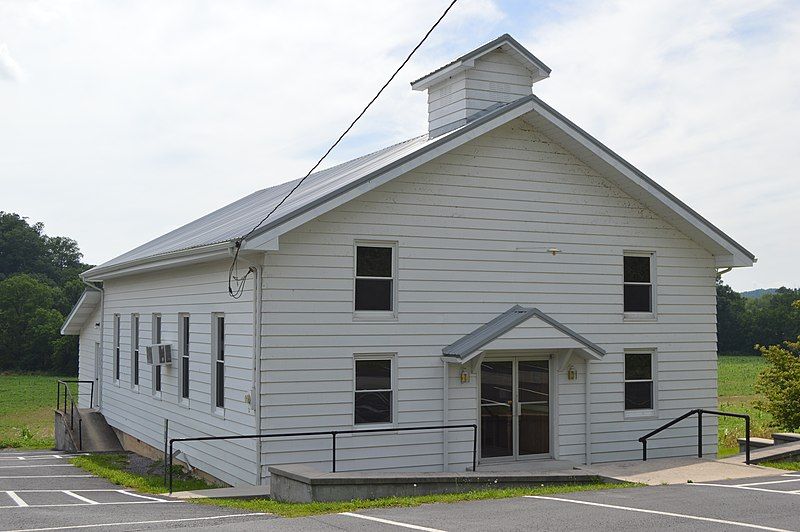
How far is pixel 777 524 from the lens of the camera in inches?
435

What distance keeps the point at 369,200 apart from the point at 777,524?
8517mm

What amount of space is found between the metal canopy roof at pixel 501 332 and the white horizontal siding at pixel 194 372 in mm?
3707

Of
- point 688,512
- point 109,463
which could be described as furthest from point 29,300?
point 688,512

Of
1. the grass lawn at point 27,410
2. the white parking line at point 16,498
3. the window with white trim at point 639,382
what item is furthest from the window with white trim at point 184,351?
the grass lawn at point 27,410

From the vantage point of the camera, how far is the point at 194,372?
18.7 meters

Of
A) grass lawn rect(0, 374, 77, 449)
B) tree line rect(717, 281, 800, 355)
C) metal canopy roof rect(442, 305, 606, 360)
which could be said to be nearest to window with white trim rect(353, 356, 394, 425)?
metal canopy roof rect(442, 305, 606, 360)

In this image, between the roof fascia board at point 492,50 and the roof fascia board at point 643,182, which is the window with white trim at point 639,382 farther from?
the roof fascia board at point 492,50

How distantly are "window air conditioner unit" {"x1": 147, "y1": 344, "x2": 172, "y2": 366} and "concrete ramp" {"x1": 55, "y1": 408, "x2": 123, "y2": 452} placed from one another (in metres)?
5.76

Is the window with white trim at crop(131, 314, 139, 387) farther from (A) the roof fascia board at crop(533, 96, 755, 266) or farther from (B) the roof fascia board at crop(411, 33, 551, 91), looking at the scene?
(A) the roof fascia board at crop(533, 96, 755, 266)

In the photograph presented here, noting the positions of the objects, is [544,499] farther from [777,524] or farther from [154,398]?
[154,398]

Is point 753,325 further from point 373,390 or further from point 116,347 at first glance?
point 373,390

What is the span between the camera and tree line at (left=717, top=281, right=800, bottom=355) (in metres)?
91.1

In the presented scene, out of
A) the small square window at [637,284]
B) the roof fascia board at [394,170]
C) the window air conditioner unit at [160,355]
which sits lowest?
the window air conditioner unit at [160,355]

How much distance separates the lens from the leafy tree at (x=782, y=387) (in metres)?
21.9
